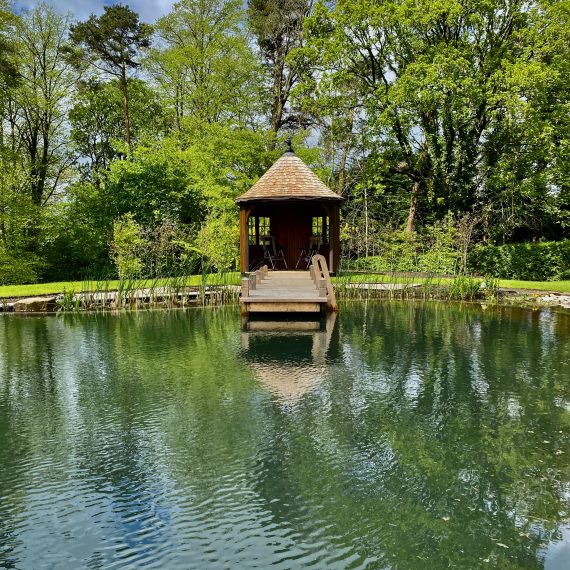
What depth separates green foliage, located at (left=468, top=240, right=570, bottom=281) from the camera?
19.1 metres

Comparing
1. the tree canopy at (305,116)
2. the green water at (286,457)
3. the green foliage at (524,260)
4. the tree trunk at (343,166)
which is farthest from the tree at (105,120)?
the green water at (286,457)

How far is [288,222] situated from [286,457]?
1442 centimetres

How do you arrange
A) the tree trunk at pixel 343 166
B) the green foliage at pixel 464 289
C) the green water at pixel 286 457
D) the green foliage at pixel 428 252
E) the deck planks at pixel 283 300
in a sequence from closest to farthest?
1. the green water at pixel 286 457
2. the deck planks at pixel 283 300
3. the green foliage at pixel 464 289
4. the green foliage at pixel 428 252
5. the tree trunk at pixel 343 166

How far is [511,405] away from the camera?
605 cm

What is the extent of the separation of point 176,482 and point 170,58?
82.1 feet

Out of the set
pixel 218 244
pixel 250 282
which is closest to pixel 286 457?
pixel 250 282

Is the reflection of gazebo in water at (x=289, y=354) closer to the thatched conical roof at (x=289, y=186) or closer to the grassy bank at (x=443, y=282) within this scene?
the grassy bank at (x=443, y=282)

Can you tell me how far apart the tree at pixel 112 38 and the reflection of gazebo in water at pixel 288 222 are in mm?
9982

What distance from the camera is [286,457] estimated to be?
464 cm

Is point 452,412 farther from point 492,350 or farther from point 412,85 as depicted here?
point 412,85

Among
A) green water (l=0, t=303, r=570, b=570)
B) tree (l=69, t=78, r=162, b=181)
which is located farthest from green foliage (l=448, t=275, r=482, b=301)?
tree (l=69, t=78, r=162, b=181)

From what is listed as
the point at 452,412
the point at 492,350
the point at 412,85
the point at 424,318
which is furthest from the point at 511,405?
the point at 412,85

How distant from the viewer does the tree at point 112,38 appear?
22.1 m

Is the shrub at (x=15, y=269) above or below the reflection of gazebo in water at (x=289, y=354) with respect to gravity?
above
